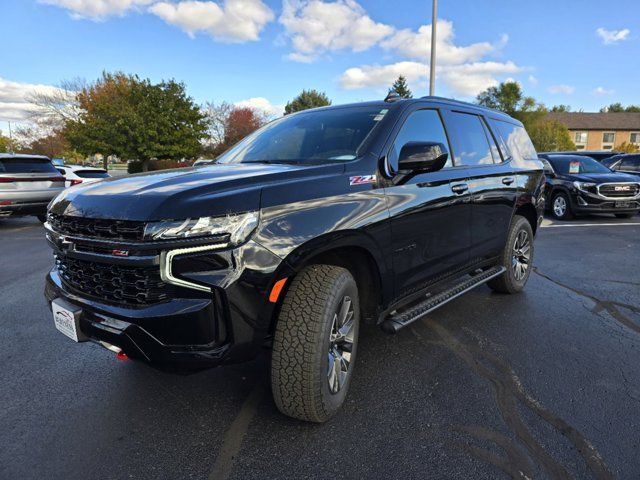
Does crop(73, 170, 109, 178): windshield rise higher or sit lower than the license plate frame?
higher

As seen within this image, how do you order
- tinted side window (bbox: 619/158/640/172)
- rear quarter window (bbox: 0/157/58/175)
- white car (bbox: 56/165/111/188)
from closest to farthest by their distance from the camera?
1. rear quarter window (bbox: 0/157/58/175)
2. white car (bbox: 56/165/111/188)
3. tinted side window (bbox: 619/158/640/172)

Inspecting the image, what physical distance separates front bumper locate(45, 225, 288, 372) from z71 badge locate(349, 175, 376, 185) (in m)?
0.74

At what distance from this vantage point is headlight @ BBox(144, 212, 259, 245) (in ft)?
6.39

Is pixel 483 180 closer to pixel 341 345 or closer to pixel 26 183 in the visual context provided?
pixel 341 345

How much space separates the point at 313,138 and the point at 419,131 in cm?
79

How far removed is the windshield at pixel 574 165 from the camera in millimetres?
11203

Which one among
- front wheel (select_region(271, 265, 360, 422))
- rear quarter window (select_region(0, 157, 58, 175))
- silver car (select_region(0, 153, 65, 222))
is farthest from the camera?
rear quarter window (select_region(0, 157, 58, 175))

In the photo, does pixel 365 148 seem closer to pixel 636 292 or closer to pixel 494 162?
pixel 494 162

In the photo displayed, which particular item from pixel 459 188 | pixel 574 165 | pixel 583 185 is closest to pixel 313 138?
pixel 459 188

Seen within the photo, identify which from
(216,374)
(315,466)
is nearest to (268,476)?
(315,466)

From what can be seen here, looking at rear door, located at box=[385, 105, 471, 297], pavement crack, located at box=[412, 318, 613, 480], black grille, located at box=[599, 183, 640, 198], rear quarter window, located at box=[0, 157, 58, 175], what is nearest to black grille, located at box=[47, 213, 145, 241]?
rear door, located at box=[385, 105, 471, 297]

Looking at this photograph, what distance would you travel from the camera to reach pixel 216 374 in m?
3.04

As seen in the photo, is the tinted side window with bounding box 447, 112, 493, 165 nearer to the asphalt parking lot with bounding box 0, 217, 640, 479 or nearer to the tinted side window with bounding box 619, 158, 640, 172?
the asphalt parking lot with bounding box 0, 217, 640, 479

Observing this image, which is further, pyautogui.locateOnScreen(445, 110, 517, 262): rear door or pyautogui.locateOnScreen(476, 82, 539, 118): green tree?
pyautogui.locateOnScreen(476, 82, 539, 118): green tree
